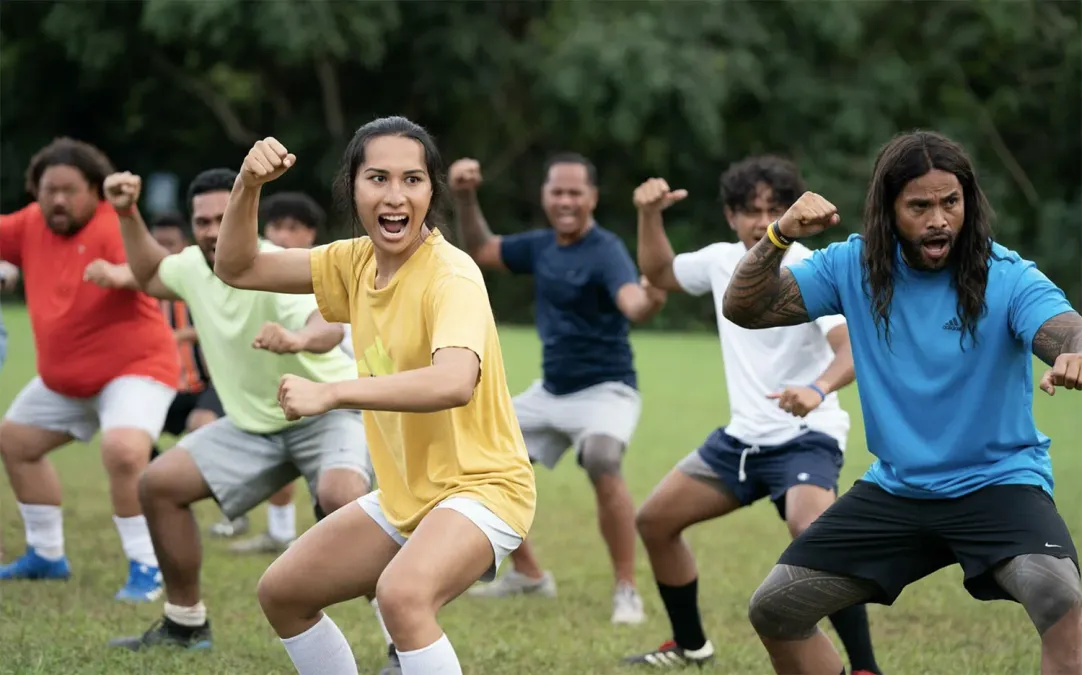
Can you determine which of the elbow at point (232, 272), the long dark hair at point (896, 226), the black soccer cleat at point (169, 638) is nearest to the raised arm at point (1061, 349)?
the long dark hair at point (896, 226)

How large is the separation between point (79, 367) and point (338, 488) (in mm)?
2111

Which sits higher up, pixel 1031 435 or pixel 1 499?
pixel 1031 435

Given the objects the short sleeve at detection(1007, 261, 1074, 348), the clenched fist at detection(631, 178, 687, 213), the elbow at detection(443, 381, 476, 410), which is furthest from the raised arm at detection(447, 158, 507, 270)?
the elbow at detection(443, 381, 476, 410)

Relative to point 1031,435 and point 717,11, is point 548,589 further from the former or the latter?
point 717,11

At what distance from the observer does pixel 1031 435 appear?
476cm

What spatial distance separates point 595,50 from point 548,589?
70.4ft

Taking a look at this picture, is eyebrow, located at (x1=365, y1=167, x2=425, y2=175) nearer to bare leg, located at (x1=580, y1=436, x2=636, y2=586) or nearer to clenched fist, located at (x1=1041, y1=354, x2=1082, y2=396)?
clenched fist, located at (x1=1041, y1=354, x2=1082, y2=396)

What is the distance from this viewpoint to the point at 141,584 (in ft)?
25.3

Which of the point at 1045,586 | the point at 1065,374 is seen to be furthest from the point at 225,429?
the point at 1065,374

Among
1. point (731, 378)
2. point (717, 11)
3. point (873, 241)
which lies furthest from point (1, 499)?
point (717, 11)

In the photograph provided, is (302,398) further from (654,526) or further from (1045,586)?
(654,526)

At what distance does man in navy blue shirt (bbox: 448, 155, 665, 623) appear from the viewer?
313 inches

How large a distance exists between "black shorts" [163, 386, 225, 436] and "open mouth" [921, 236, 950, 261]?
6.26 metres

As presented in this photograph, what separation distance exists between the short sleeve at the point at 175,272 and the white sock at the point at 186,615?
4.71 ft
